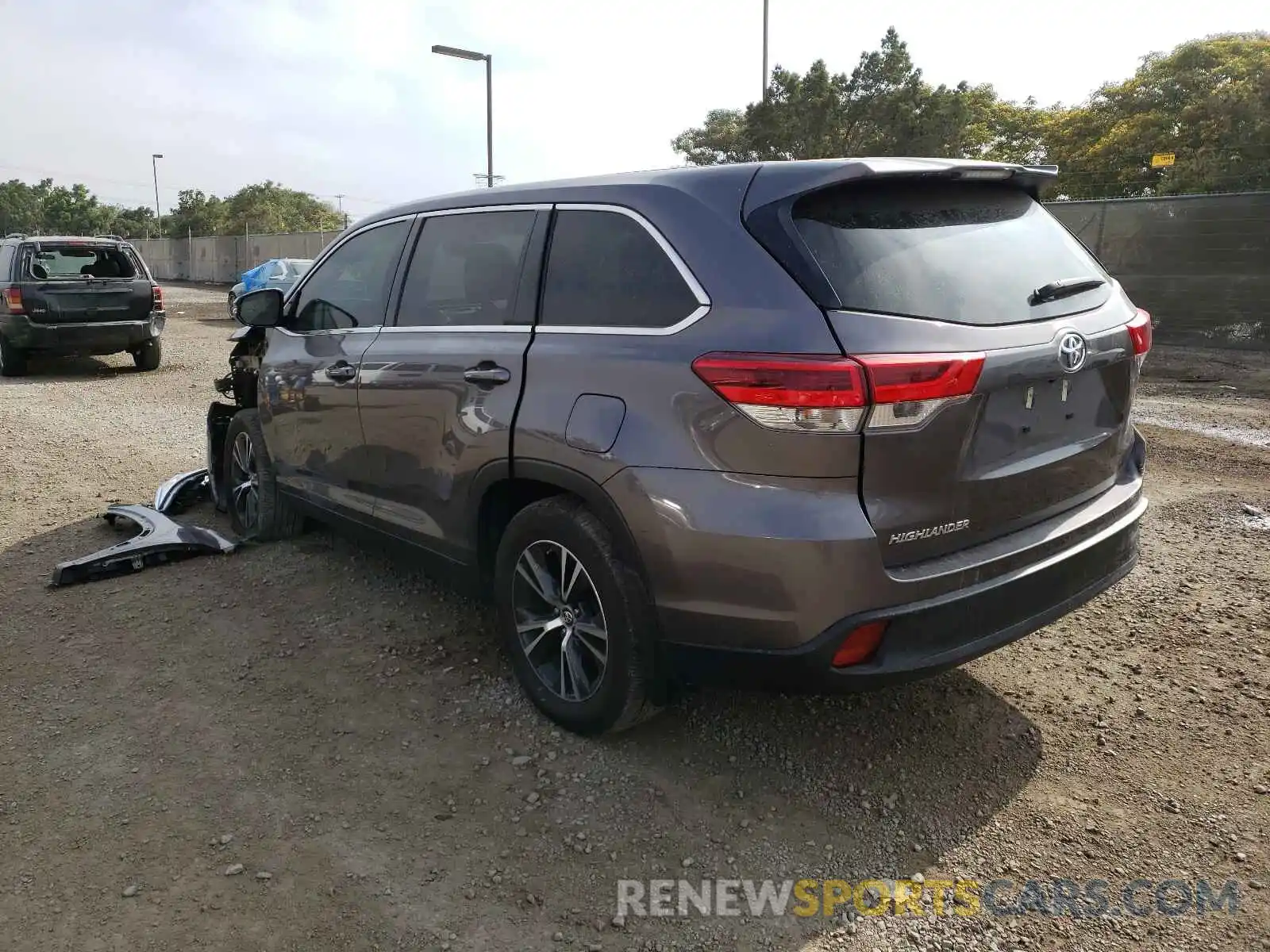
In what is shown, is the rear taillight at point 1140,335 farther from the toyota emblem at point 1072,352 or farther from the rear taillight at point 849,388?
the rear taillight at point 849,388

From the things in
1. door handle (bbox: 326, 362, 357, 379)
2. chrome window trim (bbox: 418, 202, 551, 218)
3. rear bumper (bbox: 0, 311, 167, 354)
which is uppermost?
chrome window trim (bbox: 418, 202, 551, 218)

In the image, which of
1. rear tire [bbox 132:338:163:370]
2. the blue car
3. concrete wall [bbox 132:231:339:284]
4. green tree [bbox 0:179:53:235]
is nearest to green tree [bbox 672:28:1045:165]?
concrete wall [bbox 132:231:339:284]

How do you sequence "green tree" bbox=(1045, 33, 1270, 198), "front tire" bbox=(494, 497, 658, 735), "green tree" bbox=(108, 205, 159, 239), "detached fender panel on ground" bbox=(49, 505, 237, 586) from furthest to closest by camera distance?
"green tree" bbox=(108, 205, 159, 239) < "green tree" bbox=(1045, 33, 1270, 198) < "detached fender panel on ground" bbox=(49, 505, 237, 586) < "front tire" bbox=(494, 497, 658, 735)

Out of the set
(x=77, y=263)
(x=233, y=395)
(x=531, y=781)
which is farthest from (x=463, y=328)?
(x=77, y=263)

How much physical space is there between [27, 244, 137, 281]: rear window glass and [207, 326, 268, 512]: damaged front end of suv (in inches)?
307

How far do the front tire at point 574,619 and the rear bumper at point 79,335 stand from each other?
10874mm

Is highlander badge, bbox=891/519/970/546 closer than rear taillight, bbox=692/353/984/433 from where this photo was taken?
No

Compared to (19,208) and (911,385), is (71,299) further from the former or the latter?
(19,208)

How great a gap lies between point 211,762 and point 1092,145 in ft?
126

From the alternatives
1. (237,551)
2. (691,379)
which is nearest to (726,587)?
(691,379)

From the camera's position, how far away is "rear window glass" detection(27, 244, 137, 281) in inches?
463

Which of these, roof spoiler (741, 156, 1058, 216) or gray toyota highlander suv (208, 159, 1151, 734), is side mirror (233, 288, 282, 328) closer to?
gray toyota highlander suv (208, 159, 1151, 734)

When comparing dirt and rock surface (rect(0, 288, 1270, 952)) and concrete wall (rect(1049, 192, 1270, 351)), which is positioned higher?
concrete wall (rect(1049, 192, 1270, 351))

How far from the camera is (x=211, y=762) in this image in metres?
3.12
